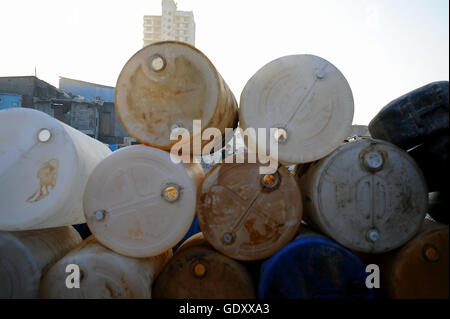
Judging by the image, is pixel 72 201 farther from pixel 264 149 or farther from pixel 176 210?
pixel 264 149

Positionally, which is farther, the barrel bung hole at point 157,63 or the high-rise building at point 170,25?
the high-rise building at point 170,25

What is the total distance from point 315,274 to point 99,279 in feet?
3.93

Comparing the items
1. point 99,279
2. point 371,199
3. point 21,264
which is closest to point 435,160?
point 371,199

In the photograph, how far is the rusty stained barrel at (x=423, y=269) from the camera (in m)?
1.34

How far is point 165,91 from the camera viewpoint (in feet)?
4.75

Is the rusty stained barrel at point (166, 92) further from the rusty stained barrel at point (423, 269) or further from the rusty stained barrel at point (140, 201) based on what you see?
the rusty stained barrel at point (423, 269)

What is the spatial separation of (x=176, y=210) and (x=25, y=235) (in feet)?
3.15

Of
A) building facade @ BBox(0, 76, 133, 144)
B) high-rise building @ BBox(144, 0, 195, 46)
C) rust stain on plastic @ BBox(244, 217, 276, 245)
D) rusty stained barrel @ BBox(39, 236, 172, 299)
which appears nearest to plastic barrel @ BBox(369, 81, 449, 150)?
rust stain on plastic @ BBox(244, 217, 276, 245)

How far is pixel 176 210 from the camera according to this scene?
1.46 metres

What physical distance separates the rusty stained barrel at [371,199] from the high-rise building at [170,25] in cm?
2899

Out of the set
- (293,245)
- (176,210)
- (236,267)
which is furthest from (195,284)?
(293,245)

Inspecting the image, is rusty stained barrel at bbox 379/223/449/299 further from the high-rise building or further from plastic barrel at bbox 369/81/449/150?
the high-rise building

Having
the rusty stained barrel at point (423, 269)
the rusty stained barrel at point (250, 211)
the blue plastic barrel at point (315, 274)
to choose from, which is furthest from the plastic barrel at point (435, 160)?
the rusty stained barrel at point (250, 211)
